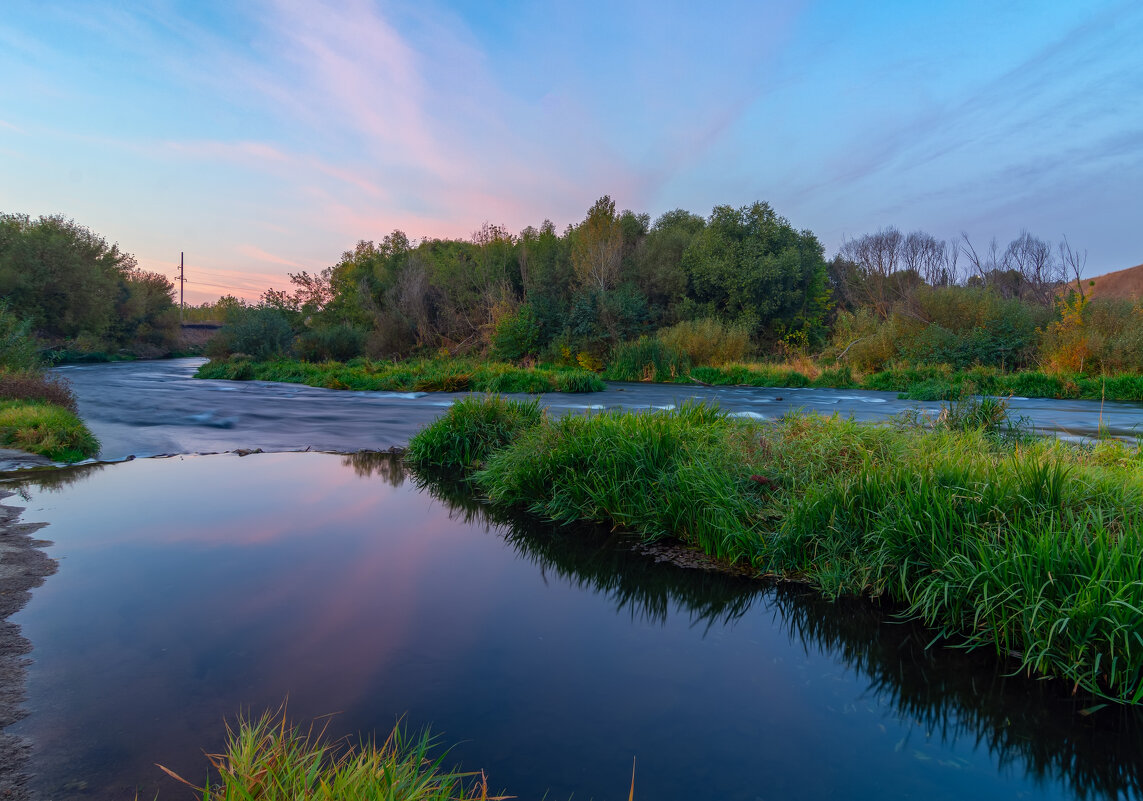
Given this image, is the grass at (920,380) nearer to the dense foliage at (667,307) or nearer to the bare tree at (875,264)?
the dense foliage at (667,307)

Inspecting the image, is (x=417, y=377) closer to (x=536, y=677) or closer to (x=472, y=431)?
(x=472, y=431)

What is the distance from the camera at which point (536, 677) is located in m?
3.67

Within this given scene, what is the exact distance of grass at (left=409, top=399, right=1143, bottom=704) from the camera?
142 inches

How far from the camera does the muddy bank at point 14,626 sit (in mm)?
2613

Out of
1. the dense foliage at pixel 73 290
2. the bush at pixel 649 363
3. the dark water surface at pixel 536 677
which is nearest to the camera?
the dark water surface at pixel 536 677

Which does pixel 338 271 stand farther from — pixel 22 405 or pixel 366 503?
pixel 366 503

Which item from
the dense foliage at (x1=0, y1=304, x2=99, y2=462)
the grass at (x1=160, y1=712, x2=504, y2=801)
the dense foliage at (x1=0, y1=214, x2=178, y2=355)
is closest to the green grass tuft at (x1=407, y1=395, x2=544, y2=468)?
the dense foliage at (x1=0, y1=304, x2=99, y2=462)

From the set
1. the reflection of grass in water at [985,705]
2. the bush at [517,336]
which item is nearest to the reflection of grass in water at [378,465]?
the reflection of grass in water at [985,705]

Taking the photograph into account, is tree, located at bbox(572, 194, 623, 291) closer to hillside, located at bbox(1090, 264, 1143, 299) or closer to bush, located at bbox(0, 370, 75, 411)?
bush, located at bbox(0, 370, 75, 411)

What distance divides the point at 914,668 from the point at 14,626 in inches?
223

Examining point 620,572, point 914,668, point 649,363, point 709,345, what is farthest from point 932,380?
point 914,668

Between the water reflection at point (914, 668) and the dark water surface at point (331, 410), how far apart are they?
11.5 ft

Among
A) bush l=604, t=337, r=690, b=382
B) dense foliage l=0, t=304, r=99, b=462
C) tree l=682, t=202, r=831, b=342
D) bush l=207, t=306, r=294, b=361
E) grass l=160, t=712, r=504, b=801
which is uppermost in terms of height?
tree l=682, t=202, r=831, b=342

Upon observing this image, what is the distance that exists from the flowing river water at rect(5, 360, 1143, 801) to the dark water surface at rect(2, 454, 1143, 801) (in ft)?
0.05
